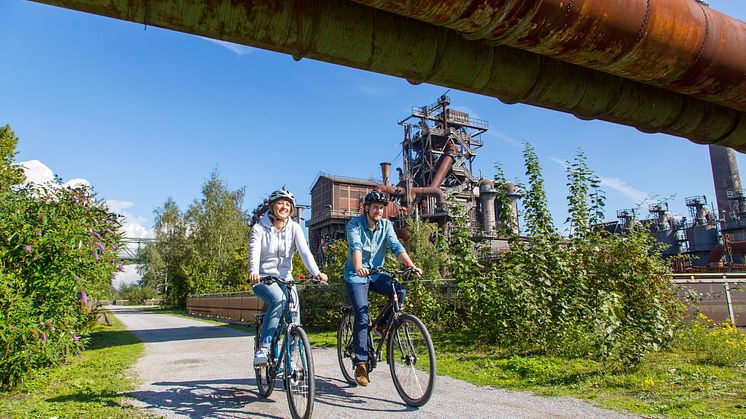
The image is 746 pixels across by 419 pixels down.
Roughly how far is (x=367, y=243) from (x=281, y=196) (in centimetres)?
108

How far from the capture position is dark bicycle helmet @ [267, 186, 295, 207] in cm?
471

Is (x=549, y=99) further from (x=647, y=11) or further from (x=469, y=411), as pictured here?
(x=469, y=411)

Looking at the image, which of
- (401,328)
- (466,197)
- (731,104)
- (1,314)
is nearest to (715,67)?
(731,104)

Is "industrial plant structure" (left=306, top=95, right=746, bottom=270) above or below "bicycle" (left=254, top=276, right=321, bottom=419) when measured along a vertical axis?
above

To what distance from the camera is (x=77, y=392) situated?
505 centimetres

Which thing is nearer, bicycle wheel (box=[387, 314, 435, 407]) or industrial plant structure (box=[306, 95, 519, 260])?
bicycle wheel (box=[387, 314, 435, 407])

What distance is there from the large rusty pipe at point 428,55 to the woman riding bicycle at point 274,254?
1.78m

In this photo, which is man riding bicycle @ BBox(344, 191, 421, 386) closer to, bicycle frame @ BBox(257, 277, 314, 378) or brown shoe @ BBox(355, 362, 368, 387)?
brown shoe @ BBox(355, 362, 368, 387)

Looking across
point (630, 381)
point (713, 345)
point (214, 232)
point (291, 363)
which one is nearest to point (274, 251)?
point (291, 363)

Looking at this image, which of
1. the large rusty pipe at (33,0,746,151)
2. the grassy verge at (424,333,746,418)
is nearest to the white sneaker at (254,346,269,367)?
the grassy verge at (424,333,746,418)

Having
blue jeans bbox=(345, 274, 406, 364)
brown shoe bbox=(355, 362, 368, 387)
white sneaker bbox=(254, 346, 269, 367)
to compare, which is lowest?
brown shoe bbox=(355, 362, 368, 387)

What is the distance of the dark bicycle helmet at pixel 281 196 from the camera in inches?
185

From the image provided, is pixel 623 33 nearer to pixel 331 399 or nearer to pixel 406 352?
pixel 406 352

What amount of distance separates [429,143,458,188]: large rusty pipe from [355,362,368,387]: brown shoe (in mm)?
47673
